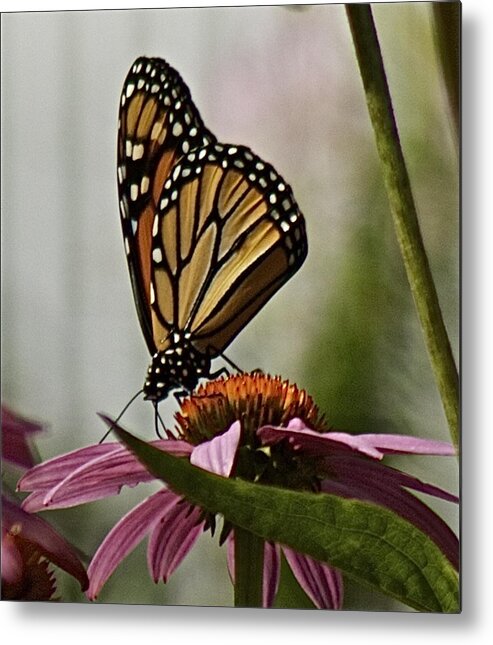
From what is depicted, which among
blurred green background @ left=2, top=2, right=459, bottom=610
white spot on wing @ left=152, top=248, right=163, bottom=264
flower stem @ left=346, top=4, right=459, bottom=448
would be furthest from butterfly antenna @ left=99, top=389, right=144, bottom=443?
flower stem @ left=346, top=4, right=459, bottom=448

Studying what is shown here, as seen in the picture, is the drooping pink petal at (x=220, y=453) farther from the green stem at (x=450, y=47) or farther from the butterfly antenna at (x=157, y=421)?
the green stem at (x=450, y=47)

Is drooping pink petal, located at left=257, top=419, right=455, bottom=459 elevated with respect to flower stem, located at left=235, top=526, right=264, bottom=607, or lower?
elevated

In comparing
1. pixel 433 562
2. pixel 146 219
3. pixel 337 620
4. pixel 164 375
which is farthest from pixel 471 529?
pixel 146 219

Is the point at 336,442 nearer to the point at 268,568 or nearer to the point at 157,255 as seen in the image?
the point at 268,568

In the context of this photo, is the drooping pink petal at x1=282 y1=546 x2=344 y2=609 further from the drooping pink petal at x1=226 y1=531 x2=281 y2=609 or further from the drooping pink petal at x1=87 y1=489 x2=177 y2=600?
the drooping pink petal at x1=87 y1=489 x2=177 y2=600

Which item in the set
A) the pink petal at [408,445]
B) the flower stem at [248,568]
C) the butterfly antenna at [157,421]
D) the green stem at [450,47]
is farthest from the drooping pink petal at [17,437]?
the green stem at [450,47]

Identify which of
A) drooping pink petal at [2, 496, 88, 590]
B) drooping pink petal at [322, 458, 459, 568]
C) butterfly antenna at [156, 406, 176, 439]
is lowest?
drooping pink petal at [2, 496, 88, 590]
